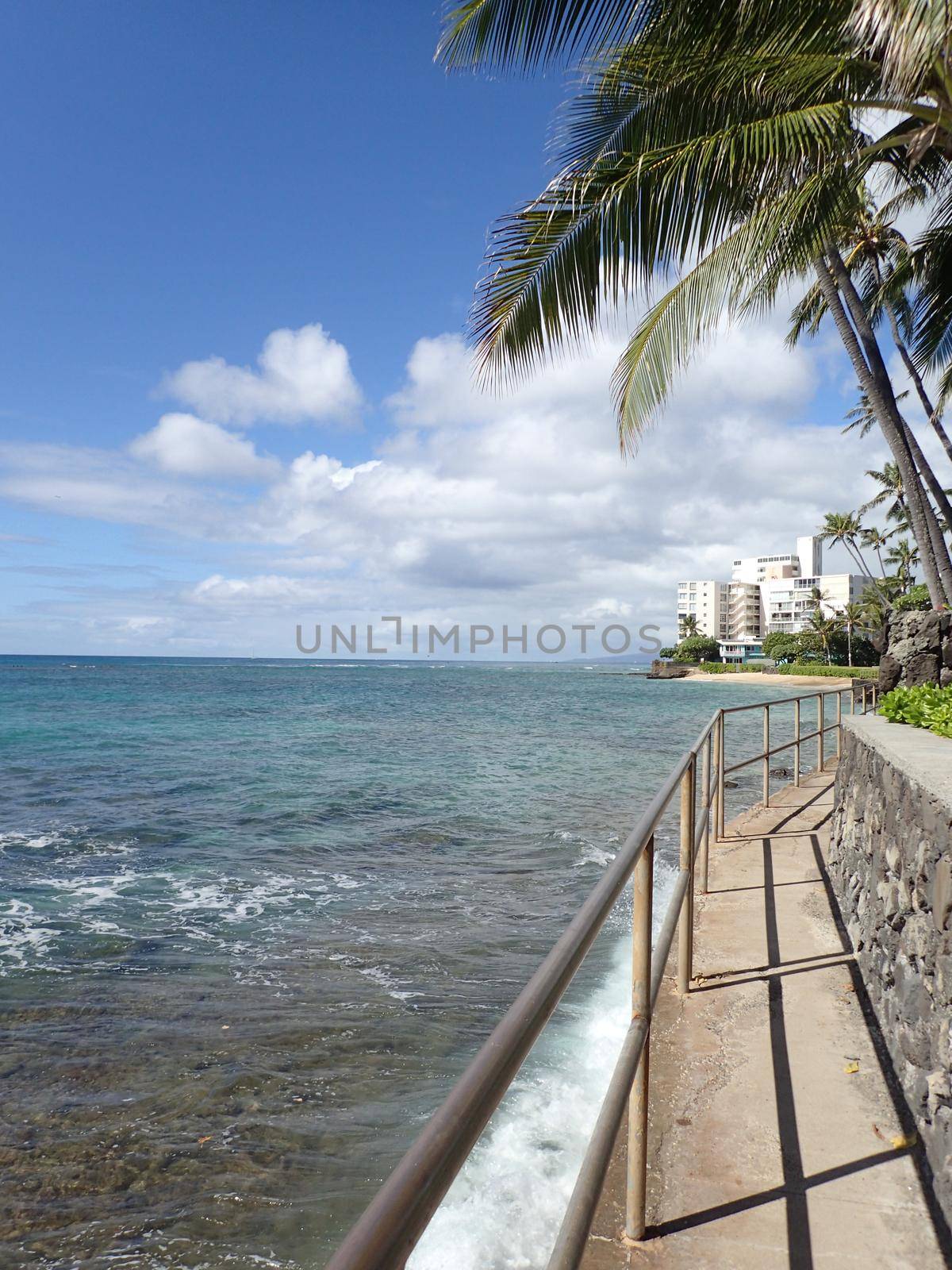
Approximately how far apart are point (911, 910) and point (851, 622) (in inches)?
3077

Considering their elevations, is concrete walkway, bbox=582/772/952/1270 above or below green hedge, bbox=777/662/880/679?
above

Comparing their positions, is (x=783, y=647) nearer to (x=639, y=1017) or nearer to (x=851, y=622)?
(x=851, y=622)

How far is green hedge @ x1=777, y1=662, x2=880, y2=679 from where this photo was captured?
63.7 m

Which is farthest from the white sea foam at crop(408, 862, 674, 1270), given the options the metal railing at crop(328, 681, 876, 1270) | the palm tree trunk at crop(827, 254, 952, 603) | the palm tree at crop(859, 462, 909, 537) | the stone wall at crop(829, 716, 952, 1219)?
the palm tree at crop(859, 462, 909, 537)

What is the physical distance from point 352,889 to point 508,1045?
7.51 meters

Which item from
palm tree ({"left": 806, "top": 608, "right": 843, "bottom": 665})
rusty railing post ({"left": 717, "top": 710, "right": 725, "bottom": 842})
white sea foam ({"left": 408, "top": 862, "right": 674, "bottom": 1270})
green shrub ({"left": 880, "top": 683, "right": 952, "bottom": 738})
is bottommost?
white sea foam ({"left": 408, "top": 862, "right": 674, "bottom": 1270})

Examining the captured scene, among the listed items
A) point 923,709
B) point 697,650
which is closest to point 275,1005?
point 923,709

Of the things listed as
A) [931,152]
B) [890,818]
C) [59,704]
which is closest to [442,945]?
[890,818]

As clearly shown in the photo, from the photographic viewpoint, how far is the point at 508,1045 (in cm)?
84

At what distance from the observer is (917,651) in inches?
634

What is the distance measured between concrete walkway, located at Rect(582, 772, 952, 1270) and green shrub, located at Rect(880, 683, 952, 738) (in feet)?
4.82

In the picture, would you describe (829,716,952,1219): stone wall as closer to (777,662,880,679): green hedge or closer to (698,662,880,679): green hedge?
(698,662,880,679): green hedge

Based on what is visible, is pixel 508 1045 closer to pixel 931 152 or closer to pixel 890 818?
pixel 890 818

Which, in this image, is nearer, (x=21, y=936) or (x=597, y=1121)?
(x=597, y=1121)
